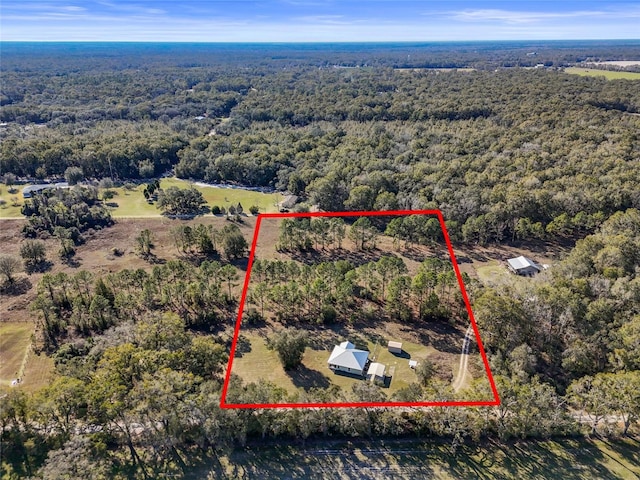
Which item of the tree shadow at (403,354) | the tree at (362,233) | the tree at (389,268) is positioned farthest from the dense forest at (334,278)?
the tree shadow at (403,354)

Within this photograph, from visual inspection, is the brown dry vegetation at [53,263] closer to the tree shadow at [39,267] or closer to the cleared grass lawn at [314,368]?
the tree shadow at [39,267]

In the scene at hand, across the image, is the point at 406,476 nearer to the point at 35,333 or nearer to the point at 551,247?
the point at 35,333

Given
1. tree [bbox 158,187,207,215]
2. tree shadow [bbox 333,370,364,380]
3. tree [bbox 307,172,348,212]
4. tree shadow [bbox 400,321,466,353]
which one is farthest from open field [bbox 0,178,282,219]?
tree shadow [bbox 333,370,364,380]

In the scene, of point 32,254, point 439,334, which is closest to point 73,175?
point 32,254

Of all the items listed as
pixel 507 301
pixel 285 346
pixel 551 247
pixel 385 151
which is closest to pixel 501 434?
pixel 507 301

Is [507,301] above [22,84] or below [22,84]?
below
